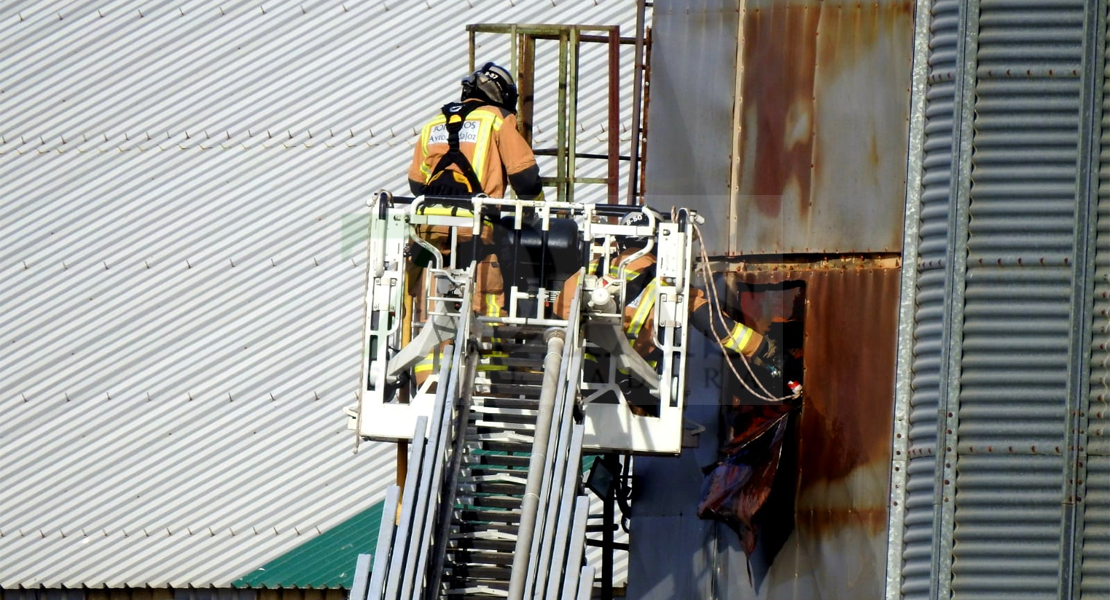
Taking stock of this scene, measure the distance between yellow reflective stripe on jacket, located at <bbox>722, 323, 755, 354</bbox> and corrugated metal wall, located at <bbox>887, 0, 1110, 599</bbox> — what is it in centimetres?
304

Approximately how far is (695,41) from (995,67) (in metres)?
4.63

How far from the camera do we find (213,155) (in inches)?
646

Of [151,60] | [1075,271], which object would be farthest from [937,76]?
[151,60]

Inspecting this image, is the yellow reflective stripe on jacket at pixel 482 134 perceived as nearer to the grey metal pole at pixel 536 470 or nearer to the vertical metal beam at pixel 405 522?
the grey metal pole at pixel 536 470

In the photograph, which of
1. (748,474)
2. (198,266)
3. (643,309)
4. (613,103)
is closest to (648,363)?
(643,309)

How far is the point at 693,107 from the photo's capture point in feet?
36.3

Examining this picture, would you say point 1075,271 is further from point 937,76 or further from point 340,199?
point 340,199

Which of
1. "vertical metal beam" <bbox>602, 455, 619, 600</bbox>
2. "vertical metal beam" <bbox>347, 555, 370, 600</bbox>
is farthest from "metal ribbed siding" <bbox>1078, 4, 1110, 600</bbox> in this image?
"vertical metal beam" <bbox>602, 455, 619, 600</bbox>

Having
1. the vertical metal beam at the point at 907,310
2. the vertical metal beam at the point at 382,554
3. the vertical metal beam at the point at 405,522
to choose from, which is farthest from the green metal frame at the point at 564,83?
the vertical metal beam at the point at 907,310

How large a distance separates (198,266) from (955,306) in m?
11.2

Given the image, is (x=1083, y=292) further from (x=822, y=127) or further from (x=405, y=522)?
(x=405, y=522)

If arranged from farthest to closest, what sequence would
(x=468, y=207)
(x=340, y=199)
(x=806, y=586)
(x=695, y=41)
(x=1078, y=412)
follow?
(x=340, y=199) → (x=695, y=41) → (x=468, y=207) → (x=806, y=586) → (x=1078, y=412)

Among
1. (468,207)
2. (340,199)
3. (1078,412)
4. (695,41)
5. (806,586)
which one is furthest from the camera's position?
(340,199)

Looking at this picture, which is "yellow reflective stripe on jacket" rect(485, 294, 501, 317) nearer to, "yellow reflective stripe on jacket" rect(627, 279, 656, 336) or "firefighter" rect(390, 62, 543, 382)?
"firefighter" rect(390, 62, 543, 382)
